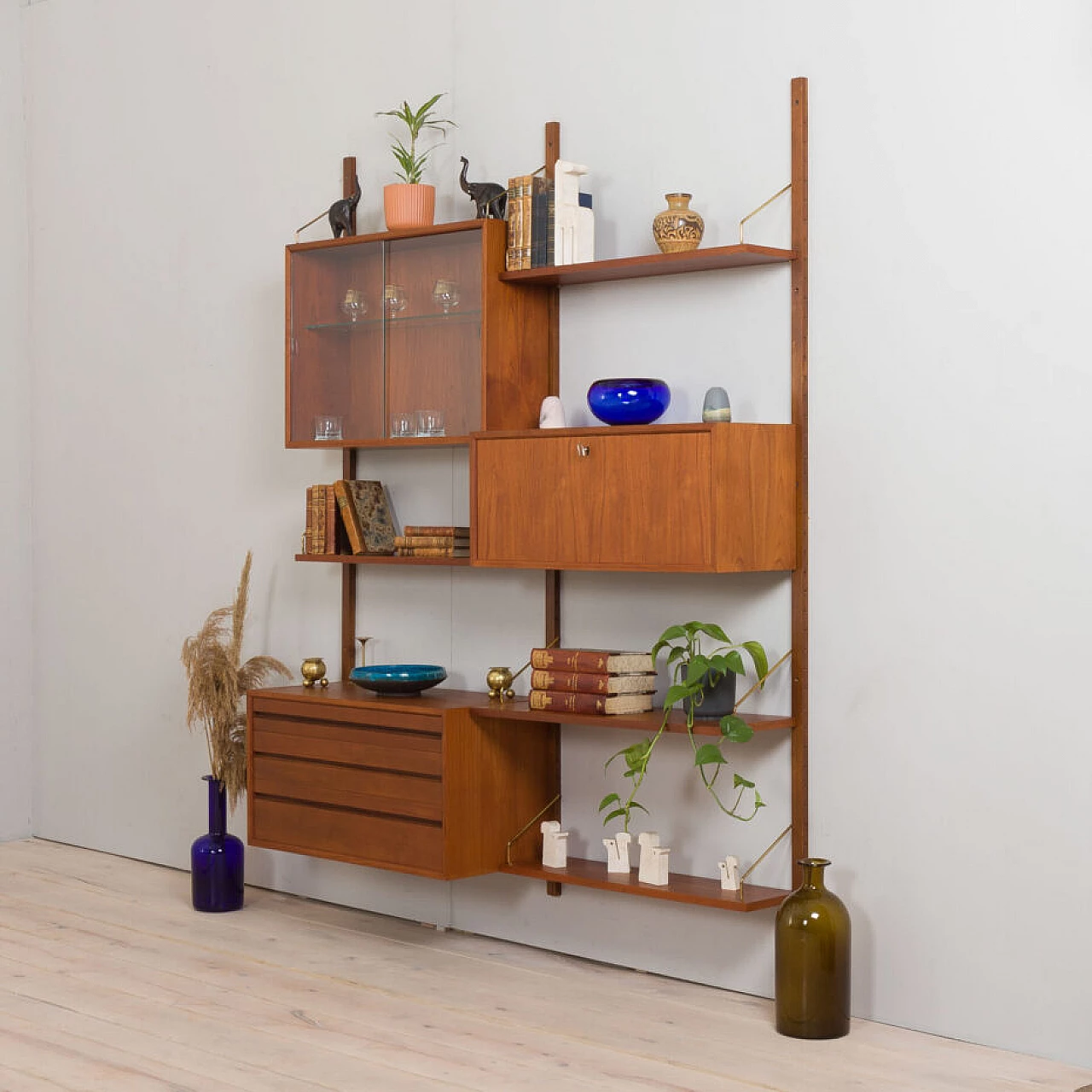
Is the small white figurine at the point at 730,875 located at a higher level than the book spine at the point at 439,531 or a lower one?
lower

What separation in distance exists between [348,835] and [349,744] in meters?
0.25

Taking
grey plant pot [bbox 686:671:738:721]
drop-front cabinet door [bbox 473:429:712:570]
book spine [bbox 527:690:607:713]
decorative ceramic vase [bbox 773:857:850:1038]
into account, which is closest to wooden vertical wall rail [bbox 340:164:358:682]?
drop-front cabinet door [bbox 473:429:712:570]

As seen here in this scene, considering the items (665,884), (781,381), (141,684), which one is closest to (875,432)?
(781,381)

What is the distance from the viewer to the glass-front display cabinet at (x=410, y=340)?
3.89 metres

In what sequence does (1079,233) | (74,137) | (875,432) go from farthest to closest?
1. (74,137)
2. (875,432)
3. (1079,233)

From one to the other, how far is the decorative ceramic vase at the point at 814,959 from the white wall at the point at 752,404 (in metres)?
0.18

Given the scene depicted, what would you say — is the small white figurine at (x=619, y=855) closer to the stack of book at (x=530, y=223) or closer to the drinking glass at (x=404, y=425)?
the drinking glass at (x=404, y=425)

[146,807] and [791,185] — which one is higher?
[791,185]

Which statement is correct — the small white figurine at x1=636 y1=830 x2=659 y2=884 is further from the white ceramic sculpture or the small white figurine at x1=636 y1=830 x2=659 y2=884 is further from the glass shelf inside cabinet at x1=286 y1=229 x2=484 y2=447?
the white ceramic sculpture

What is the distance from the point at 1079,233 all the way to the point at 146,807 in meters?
3.69

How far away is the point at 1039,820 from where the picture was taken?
10.5ft

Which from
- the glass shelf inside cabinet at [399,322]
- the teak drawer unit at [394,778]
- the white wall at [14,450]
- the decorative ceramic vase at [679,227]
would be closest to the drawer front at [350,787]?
the teak drawer unit at [394,778]

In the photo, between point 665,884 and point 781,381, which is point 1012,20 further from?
point 665,884

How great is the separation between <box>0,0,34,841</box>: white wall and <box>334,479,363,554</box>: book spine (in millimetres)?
1986
